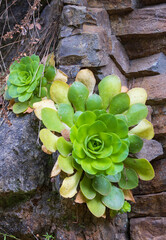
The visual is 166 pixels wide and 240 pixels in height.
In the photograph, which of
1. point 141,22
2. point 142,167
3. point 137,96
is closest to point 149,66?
point 141,22

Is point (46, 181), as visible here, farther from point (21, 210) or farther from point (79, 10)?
point (79, 10)

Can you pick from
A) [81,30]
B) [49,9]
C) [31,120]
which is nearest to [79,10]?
[81,30]

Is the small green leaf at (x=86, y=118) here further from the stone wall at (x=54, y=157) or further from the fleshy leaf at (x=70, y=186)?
the stone wall at (x=54, y=157)

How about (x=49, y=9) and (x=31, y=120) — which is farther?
(x=49, y=9)

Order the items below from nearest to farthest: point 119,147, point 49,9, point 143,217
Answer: point 119,147 → point 143,217 → point 49,9

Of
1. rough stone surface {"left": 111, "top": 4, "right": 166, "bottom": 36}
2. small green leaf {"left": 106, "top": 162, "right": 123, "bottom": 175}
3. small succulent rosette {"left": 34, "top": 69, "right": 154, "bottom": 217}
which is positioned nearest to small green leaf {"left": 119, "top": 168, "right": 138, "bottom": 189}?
small succulent rosette {"left": 34, "top": 69, "right": 154, "bottom": 217}

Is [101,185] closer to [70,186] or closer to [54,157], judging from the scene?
[70,186]

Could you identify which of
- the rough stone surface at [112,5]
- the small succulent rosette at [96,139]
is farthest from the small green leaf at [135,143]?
the rough stone surface at [112,5]
